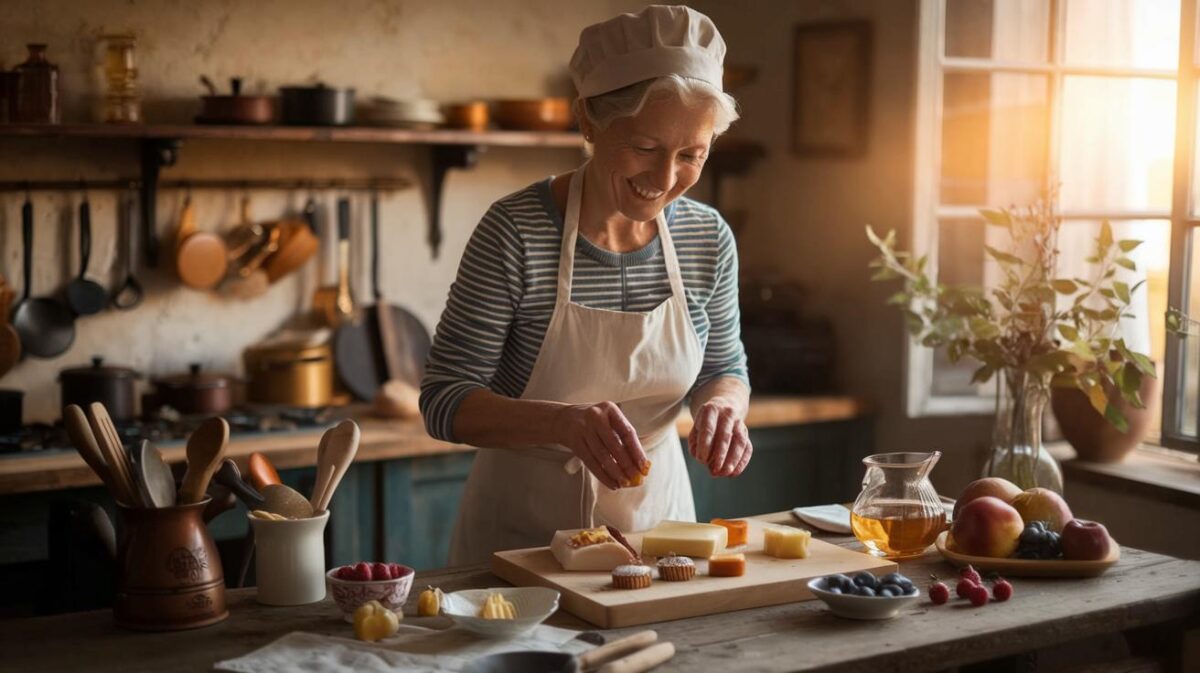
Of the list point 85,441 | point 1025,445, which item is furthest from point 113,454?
point 1025,445

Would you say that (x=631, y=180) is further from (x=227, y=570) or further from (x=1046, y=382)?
(x=227, y=570)

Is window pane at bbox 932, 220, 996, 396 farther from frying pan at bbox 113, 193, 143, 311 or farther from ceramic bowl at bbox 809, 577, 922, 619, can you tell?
frying pan at bbox 113, 193, 143, 311

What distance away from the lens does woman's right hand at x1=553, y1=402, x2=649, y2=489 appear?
6.56ft

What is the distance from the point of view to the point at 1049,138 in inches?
142

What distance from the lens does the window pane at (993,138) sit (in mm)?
3660

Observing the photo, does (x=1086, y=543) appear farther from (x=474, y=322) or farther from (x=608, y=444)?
(x=474, y=322)

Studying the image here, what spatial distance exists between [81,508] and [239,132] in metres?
2.01

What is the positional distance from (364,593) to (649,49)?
39.6 inches

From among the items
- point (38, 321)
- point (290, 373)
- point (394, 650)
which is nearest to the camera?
point (394, 650)

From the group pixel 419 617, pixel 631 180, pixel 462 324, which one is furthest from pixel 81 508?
pixel 631 180

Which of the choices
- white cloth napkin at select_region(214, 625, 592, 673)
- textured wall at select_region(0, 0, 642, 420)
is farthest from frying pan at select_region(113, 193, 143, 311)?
white cloth napkin at select_region(214, 625, 592, 673)

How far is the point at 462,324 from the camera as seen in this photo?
232 cm

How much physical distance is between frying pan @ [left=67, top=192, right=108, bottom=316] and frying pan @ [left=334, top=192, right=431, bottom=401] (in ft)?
2.34

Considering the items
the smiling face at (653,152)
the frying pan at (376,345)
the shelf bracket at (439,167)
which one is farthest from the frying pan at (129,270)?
the smiling face at (653,152)
